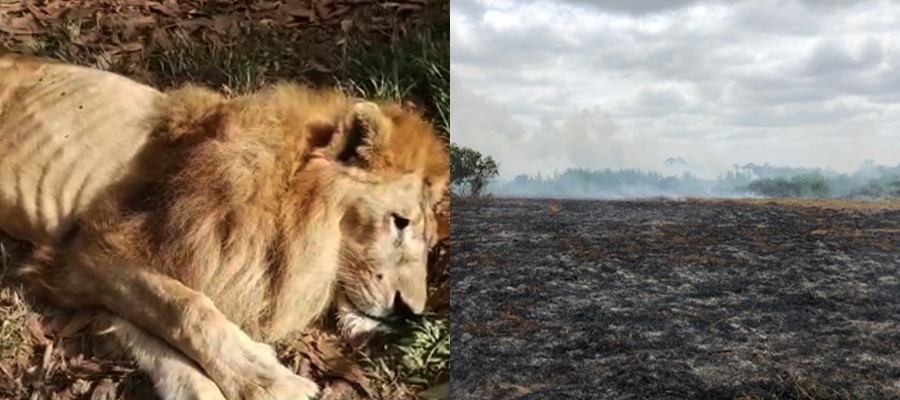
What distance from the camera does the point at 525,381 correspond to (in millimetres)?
3861

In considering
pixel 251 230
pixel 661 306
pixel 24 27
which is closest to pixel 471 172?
pixel 661 306

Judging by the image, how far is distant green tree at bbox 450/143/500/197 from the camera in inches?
134

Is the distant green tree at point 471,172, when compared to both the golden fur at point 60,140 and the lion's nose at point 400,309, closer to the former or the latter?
the lion's nose at point 400,309

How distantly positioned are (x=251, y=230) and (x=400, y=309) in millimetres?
369

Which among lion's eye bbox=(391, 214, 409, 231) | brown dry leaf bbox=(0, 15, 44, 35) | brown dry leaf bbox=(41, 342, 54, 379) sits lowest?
brown dry leaf bbox=(41, 342, 54, 379)

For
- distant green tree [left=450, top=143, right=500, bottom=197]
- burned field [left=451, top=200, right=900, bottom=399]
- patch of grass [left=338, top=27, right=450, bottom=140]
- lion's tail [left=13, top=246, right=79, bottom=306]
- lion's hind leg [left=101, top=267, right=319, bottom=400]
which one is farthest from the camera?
burned field [left=451, top=200, right=900, bottom=399]

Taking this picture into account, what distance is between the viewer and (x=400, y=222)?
102 inches

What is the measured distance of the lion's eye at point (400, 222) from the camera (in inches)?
102

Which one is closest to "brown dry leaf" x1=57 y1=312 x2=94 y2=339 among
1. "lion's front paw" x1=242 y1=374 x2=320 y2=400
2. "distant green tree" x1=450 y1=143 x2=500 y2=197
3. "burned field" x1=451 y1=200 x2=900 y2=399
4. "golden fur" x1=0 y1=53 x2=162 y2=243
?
"golden fur" x1=0 y1=53 x2=162 y2=243

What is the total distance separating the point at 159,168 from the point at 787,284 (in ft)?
7.69

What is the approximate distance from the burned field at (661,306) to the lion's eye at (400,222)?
115 centimetres

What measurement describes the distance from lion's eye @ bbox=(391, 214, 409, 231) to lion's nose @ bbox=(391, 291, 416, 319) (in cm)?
14

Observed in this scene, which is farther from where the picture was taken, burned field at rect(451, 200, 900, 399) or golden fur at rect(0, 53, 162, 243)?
burned field at rect(451, 200, 900, 399)

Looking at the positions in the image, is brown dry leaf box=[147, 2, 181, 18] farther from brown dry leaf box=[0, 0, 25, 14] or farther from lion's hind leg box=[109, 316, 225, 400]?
lion's hind leg box=[109, 316, 225, 400]
